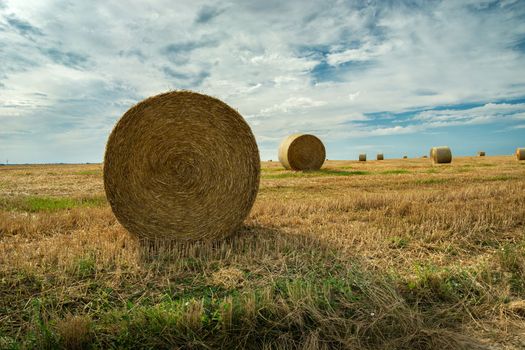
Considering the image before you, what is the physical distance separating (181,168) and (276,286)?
270 centimetres

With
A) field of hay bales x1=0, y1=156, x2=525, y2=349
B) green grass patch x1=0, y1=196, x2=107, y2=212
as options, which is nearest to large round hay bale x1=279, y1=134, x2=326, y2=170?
green grass patch x1=0, y1=196, x2=107, y2=212

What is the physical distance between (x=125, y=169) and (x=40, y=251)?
4.89ft

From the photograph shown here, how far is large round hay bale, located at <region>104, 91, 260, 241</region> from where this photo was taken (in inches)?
215

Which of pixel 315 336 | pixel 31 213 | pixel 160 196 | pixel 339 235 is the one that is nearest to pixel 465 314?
pixel 315 336

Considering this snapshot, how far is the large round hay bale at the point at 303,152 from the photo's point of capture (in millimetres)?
18781

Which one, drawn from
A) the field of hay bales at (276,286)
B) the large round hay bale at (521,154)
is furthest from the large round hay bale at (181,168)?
the large round hay bale at (521,154)

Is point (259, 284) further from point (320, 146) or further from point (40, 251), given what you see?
point (320, 146)

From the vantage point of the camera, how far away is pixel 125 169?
549cm

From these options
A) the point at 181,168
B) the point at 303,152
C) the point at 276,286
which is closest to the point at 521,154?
the point at 303,152

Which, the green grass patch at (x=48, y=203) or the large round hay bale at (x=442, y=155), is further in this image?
the large round hay bale at (x=442, y=155)

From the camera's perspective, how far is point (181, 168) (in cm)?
569

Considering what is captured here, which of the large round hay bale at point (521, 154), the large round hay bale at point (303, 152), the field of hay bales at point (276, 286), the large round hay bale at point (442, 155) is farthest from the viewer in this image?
the large round hay bale at point (521, 154)

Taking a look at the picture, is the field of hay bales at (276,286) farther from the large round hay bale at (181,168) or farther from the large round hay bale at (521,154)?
the large round hay bale at (521,154)

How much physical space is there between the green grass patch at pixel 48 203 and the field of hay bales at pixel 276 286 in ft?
5.70
